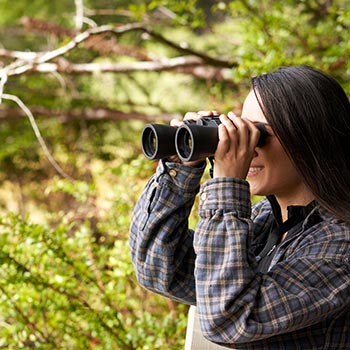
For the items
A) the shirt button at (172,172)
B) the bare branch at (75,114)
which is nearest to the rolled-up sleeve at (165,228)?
the shirt button at (172,172)

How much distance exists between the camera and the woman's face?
149 centimetres

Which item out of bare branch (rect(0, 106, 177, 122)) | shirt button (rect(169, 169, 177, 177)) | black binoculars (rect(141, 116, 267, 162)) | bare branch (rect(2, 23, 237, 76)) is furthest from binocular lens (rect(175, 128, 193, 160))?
bare branch (rect(0, 106, 177, 122))

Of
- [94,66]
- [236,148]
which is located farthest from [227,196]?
[94,66]

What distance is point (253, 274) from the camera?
1362mm

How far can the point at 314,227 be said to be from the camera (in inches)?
59.0

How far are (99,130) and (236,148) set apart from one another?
6303 mm

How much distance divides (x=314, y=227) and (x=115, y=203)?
1799 millimetres

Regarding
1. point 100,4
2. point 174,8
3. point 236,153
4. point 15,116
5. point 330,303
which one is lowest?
point 330,303

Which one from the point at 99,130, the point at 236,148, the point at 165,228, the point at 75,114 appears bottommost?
the point at 165,228

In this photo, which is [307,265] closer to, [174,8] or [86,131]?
[174,8]

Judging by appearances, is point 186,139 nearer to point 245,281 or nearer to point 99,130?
point 245,281

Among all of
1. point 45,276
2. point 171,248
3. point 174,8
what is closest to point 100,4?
point 174,8

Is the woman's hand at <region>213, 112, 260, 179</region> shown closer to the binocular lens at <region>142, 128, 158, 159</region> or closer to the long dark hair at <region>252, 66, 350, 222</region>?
the long dark hair at <region>252, 66, 350, 222</region>

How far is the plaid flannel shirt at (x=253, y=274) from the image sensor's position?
1345 millimetres
